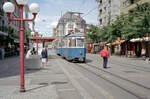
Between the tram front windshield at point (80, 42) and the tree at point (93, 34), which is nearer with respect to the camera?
the tram front windshield at point (80, 42)

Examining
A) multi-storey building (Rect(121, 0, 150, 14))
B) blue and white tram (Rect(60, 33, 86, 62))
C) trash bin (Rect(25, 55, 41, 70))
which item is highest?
multi-storey building (Rect(121, 0, 150, 14))

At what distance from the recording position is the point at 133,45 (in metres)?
38.5

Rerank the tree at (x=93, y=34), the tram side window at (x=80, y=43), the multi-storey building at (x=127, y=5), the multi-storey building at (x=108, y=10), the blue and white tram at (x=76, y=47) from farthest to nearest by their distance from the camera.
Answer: the multi-storey building at (x=108, y=10)
the tree at (x=93, y=34)
the multi-storey building at (x=127, y=5)
the tram side window at (x=80, y=43)
the blue and white tram at (x=76, y=47)

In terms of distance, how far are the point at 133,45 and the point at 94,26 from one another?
49.8 feet

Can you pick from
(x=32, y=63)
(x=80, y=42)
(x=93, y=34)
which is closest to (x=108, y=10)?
(x=93, y=34)

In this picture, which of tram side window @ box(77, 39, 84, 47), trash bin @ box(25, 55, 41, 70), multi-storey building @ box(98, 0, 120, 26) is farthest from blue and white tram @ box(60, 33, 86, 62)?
multi-storey building @ box(98, 0, 120, 26)

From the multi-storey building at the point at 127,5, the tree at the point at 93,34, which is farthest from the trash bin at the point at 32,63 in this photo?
the tree at the point at 93,34

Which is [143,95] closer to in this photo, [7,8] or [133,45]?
[7,8]

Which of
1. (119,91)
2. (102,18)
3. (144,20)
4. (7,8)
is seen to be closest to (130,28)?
(144,20)

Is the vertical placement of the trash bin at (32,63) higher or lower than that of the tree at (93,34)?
lower

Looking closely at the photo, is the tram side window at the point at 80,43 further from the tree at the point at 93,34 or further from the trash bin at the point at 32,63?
the tree at the point at 93,34

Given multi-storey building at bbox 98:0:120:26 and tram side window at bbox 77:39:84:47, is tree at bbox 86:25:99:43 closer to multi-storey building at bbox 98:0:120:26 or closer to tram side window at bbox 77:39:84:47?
multi-storey building at bbox 98:0:120:26

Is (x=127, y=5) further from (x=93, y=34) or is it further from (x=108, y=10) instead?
(x=93, y=34)

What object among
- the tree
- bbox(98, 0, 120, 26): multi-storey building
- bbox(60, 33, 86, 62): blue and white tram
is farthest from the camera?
bbox(98, 0, 120, 26): multi-storey building
